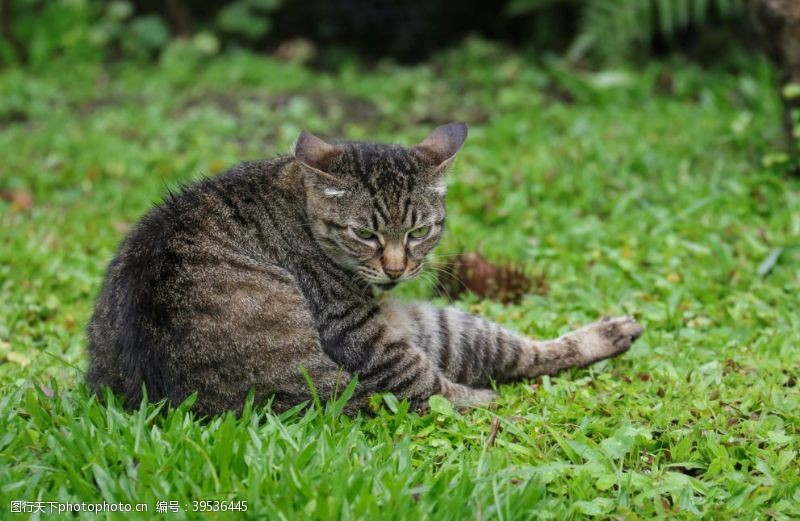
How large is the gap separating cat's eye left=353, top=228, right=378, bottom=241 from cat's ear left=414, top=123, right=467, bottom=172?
45 cm

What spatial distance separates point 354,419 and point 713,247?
2.83 m

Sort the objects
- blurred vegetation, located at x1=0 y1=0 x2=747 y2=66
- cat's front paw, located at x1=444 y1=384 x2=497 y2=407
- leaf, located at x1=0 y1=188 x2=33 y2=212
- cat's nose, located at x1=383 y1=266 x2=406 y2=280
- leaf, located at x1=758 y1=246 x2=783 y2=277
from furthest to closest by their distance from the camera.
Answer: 1. blurred vegetation, located at x1=0 y1=0 x2=747 y2=66
2. leaf, located at x1=0 y1=188 x2=33 y2=212
3. leaf, located at x1=758 y1=246 x2=783 y2=277
4. cat's nose, located at x1=383 y1=266 x2=406 y2=280
5. cat's front paw, located at x1=444 y1=384 x2=497 y2=407

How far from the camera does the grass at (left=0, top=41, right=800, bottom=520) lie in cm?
292

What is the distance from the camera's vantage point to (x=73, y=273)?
5086mm

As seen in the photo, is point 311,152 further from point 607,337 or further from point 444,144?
point 607,337

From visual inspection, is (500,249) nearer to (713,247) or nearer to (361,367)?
(713,247)

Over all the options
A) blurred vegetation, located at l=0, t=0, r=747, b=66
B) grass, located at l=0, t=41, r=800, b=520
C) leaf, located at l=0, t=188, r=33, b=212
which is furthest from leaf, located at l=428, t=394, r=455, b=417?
blurred vegetation, located at l=0, t=0, r=747, b=66

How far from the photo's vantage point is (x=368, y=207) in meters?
3.75

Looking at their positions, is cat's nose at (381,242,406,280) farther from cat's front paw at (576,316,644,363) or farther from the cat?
cat's front paw at (576,316,644,363)

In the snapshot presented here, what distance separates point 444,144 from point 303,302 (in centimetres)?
108

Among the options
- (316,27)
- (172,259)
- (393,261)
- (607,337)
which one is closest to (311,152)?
(393,261)

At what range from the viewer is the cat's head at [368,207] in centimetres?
375

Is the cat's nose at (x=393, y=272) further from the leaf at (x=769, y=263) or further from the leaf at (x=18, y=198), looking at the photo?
the leaf at (x=18, y=198)

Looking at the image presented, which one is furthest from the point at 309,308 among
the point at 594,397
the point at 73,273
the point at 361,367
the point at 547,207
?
the point at 547,207
